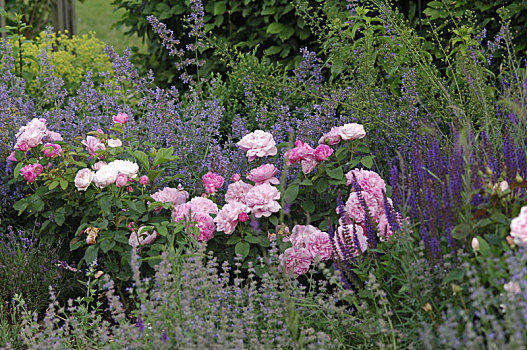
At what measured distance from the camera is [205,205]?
3227 mm

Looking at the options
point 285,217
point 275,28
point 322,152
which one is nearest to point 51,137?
point 285,217

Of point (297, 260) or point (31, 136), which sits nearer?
point (297, 260)

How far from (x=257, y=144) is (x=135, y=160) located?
694 millimetres

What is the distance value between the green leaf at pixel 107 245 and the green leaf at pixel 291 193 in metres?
0.84

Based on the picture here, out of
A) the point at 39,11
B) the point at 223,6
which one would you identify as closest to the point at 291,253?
the point at 223,6

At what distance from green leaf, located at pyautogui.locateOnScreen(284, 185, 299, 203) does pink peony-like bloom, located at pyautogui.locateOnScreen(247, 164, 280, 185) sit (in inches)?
3.9

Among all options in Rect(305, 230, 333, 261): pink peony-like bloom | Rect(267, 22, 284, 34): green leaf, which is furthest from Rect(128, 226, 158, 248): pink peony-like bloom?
Rect(267, 22, 284, 34): green leaf

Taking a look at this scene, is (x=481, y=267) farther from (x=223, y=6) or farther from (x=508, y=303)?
(x=223, y=6)

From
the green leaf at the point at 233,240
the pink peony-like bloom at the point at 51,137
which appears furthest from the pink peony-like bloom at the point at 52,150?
the green leaf at the point at 233,240

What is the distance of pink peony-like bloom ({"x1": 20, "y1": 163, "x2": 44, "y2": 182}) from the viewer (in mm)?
3338

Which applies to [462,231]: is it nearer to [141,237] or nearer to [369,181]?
[369,181]

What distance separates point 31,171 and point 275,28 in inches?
103

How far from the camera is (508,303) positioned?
2029mm

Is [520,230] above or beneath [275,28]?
beneath
